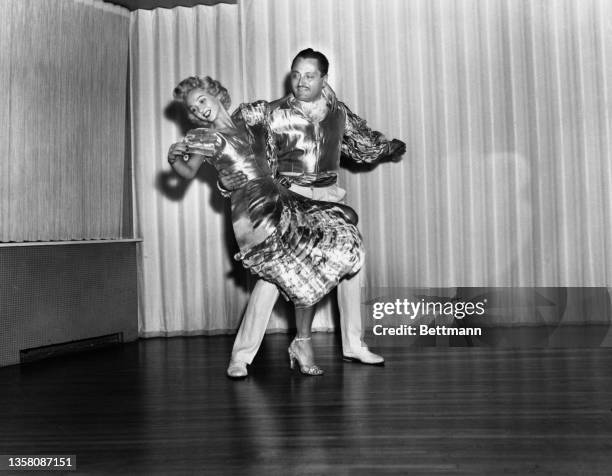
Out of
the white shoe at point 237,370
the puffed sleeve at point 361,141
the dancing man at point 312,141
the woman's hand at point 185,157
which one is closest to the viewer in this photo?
the woman's hand at point 185,157

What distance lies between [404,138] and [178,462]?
108 inches

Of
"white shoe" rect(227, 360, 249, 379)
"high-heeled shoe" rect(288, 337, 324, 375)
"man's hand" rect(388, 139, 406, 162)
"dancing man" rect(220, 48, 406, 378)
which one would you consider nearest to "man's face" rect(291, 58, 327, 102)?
"dancing man" rect(220, 48, 406, 378)

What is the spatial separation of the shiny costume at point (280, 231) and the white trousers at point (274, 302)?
3.3 inches

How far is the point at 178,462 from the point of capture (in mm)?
1888

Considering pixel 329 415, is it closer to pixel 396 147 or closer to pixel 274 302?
pixel 274 302

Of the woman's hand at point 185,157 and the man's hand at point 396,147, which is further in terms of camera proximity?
the man's hand at point 396,147

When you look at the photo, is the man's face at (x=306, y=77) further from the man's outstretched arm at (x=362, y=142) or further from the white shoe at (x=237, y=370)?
the white shoe at (x=237, y=370)

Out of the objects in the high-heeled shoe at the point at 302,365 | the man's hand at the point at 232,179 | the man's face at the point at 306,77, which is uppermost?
the man's face at the point at 306,77

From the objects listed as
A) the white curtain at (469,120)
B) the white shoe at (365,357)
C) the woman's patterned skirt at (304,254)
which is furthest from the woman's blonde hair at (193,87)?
the white curtain at (469,120)

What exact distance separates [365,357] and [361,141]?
1.05m

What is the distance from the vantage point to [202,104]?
2865mm

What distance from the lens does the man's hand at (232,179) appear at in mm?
2883

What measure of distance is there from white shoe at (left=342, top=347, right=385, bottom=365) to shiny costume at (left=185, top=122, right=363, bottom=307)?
383 millimetres

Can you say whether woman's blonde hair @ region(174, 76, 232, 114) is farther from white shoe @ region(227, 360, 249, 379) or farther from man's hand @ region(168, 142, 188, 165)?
white shoe @ region(227, 360, 249, 379)
